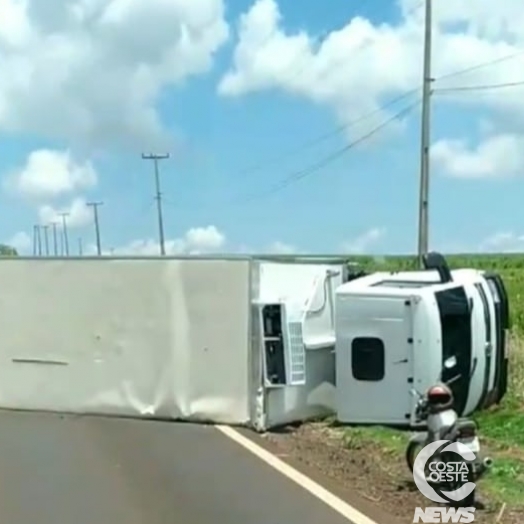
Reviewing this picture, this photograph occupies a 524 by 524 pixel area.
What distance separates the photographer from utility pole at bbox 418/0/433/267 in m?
28.5

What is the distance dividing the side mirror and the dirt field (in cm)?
119

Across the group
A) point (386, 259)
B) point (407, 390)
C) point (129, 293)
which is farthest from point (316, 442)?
point (386, 259)

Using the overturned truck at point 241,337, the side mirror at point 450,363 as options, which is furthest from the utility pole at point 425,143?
the side mirror at point 450,363

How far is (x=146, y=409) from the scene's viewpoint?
17.0m

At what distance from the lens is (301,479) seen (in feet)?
36.9

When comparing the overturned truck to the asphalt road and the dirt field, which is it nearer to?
the dirt field

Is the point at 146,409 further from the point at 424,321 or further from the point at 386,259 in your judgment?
the point at 386,259

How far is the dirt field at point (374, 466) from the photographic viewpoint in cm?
952

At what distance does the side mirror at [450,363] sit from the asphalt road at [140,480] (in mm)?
2993

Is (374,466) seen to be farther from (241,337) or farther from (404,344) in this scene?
(241,337)

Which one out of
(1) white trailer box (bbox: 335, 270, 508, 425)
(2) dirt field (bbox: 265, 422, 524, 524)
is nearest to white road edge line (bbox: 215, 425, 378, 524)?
(2) dirt field (bbox: 265, 422, 524, 524)

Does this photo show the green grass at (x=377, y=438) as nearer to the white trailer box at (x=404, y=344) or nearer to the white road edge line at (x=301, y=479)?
the white trailer box at (x=404, y=344)

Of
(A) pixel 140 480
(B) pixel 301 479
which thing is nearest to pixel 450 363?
(B) pixel 301 479

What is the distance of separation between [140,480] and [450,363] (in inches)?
217
